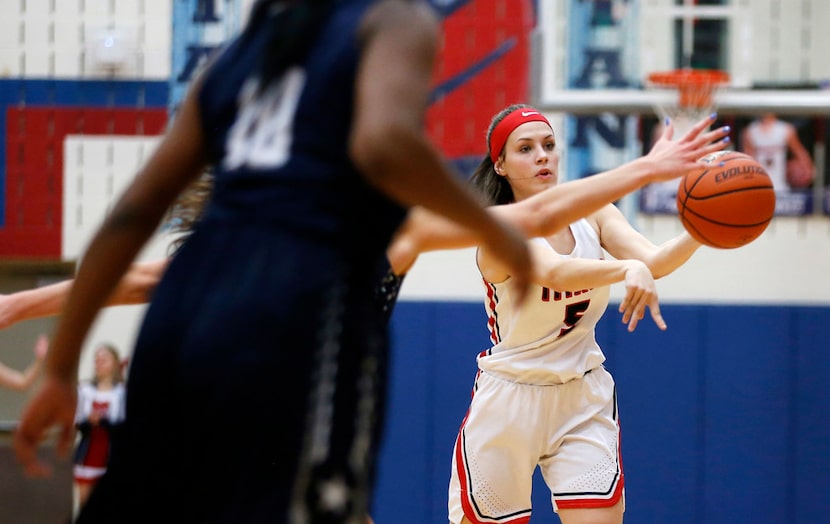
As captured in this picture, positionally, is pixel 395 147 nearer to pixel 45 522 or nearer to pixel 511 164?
pixel 511 164

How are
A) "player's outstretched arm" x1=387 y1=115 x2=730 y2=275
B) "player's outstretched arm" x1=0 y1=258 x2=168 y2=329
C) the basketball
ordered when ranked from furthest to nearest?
the basketball < "player's outstretched arm" x1=0 y1=258 x2=168 y2=329 < "player's outstretched arm" x1=387 y1=115 x2=730 y2=275

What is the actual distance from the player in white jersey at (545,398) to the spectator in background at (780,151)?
292cm

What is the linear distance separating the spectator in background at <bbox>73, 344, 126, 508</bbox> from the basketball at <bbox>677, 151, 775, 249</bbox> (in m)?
4.70

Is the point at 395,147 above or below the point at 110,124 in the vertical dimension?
below

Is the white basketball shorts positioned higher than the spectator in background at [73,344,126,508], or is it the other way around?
the white basketball shorts

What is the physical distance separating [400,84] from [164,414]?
2.17ft

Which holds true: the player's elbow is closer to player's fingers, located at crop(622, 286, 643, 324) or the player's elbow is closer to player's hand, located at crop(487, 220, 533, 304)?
player's hand, located at crop(487, 220, 533, 304)

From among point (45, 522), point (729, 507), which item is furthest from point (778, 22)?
point (45, 522)

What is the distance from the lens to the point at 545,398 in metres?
4.41

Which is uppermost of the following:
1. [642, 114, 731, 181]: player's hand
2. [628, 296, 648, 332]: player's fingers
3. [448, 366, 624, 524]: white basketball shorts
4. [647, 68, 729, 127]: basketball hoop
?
[647, 68, 729, 127]: basketball hoop

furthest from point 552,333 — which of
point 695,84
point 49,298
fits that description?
point 695,84

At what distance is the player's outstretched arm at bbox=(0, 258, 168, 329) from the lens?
2932 millimetres

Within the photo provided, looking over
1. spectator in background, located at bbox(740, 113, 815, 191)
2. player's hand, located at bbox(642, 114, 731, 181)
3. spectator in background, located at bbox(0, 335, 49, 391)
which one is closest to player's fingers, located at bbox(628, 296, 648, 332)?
player's hand, located at bbox(642, 114, 731, 181)

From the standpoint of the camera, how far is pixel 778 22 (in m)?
7.18
